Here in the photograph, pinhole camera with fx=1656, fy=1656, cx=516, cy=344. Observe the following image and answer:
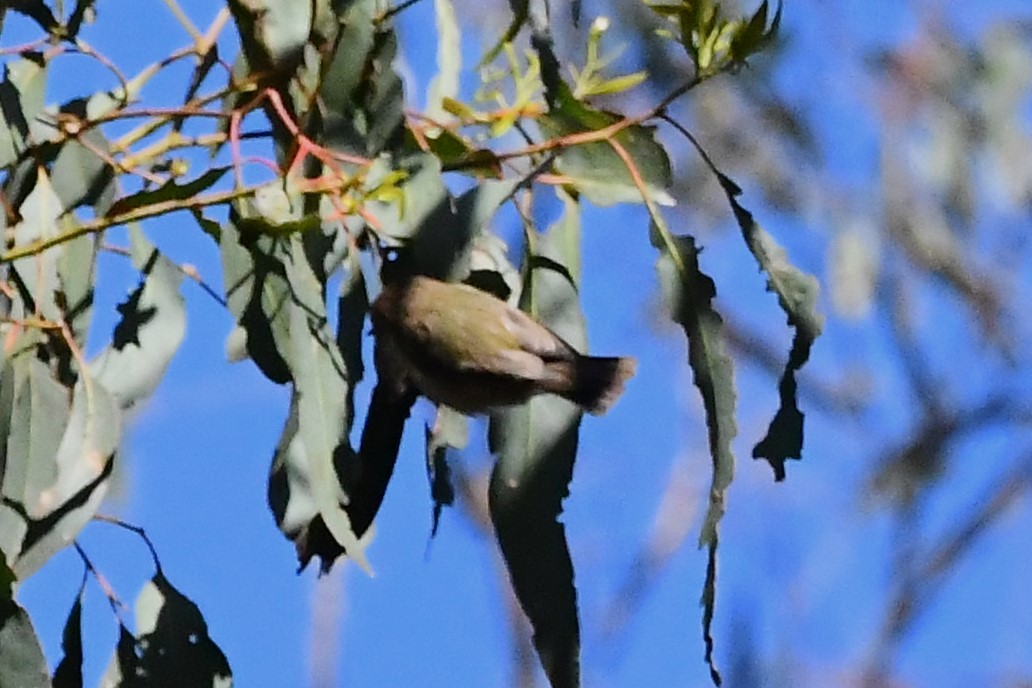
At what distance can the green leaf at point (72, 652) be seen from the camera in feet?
4.66

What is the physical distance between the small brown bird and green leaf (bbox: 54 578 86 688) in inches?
13.3

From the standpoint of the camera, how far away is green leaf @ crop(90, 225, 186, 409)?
138cm

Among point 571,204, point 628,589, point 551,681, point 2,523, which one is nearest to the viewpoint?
point 2,523

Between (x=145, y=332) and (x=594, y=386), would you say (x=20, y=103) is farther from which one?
(x=594, y=386)

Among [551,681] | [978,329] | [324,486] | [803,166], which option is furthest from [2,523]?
[978,329]

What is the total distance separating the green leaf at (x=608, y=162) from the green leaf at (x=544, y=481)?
9 centimetres

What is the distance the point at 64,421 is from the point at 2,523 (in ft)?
0.35

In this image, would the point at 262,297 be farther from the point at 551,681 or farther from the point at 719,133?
the point at 719,133

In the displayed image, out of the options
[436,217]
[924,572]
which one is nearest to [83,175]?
[436,217]

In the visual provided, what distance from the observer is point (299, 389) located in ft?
4.10

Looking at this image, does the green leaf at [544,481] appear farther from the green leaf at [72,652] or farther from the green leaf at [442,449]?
the green leaf at [72,652]

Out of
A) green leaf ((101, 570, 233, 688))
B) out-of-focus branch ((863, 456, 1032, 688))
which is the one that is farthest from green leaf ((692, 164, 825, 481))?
out-of-focus branch ((863, 456, 1032, 688))

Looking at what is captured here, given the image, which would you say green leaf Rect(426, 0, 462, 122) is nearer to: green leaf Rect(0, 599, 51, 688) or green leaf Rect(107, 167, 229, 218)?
green leaf Rect(107, 167, 229, 218)

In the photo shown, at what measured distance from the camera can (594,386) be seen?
1419mm
